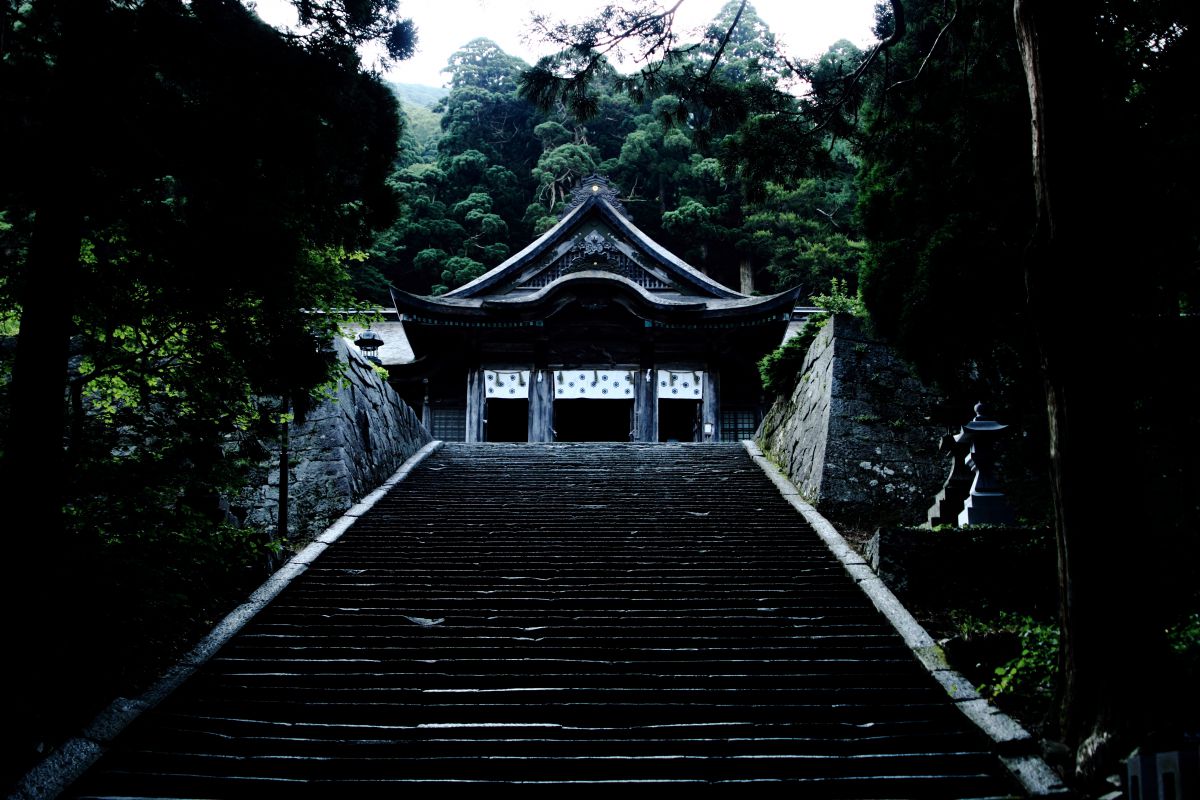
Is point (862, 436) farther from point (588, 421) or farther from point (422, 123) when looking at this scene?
point (422, 123)

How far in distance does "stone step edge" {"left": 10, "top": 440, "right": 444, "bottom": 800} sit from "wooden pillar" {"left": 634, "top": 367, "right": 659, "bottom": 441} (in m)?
10.2

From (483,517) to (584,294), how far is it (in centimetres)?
865

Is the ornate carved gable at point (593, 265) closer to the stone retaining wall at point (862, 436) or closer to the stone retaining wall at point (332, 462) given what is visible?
the stone retaining wall at point (862, 436)

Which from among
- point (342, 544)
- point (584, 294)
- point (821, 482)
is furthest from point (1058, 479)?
point (584, 294)

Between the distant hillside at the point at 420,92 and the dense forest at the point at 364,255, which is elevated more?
the distant hillside at the point at 420,92

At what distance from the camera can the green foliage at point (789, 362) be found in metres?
11.5

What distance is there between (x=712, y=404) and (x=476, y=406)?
17.4 feet

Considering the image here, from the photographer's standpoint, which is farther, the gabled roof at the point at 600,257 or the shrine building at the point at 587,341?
the gabled roof at the point at 600,257

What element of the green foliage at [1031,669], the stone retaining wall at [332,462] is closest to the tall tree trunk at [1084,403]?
the green foliage at [1031,669]

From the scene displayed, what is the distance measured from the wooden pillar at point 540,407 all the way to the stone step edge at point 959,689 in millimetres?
9588

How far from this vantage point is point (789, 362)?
1191 cm

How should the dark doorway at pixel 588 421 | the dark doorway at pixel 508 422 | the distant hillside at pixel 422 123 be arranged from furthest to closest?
the distant hillside at pixel 422 123 → the dark doorway at pixel 588 421 → the dark doorway at pixel 508 422

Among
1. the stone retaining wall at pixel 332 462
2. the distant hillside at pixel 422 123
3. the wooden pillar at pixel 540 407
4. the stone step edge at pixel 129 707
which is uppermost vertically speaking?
the distant hillside at pixel 422 123

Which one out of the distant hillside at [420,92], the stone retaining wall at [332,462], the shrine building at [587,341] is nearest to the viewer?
the stone retaining wall at [332,462]
